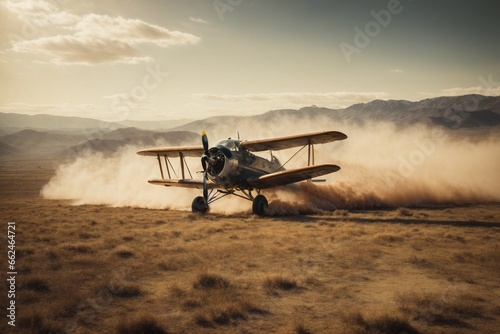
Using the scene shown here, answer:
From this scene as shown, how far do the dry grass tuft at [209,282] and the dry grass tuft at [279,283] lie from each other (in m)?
0.93

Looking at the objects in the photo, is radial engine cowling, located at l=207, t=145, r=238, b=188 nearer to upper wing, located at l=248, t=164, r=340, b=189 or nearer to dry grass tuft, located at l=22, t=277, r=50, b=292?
upper wing, located at l=248, t=164, r=340, b=189

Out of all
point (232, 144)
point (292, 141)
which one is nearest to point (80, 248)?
point (232, 144)

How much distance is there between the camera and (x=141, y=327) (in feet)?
15.3

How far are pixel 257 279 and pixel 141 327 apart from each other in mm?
3196

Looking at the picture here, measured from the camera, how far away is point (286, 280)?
683cm

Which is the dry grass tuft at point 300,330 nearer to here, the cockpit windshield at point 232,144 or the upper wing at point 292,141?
the upper wing at point 292,141

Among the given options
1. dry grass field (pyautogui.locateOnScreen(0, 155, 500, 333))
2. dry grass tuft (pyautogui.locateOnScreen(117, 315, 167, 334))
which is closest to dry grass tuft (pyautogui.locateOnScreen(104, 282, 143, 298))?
dry grass field (pyautogui.locateOnScreen(0, 155, 500, 333))

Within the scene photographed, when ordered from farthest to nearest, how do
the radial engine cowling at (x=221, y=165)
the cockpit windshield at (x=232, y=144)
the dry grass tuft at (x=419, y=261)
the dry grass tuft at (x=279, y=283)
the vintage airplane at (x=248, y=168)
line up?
the cockpit windshield at (x=232, y=144), the radial engine cowling at (x=221, y=165), the vintage airplane at (x=248, y=168), the dry grass tuft at (x=419, y=261), the dry grass tuft at (x=279, y=283)

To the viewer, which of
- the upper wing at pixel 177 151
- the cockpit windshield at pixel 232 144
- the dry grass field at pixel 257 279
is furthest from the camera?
the upper wing at pixel 177 151

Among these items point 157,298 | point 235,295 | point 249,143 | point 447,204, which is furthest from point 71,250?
point 447,204

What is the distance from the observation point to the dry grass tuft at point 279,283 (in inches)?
262

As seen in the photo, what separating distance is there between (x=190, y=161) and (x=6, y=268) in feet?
70.9

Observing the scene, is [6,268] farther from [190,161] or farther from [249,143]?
[190,161]

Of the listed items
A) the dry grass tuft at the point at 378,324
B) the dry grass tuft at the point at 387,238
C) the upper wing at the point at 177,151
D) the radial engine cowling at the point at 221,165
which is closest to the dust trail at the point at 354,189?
the radial engine cowling at the point at 221,165
